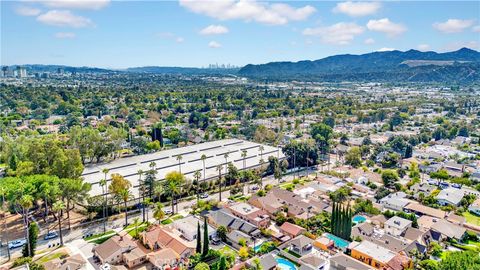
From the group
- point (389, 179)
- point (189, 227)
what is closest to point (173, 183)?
point (189, 227)

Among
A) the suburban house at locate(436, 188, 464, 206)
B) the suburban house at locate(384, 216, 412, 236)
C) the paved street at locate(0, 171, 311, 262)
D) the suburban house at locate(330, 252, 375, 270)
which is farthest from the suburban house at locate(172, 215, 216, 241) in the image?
the suburban house at locate(436, 188, 464, 206)

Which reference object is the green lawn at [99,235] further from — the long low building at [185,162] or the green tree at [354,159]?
the green tree at [354,159]

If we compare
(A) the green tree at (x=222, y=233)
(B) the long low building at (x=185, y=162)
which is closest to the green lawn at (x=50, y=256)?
(B) the long low building at (x=185, y=162)

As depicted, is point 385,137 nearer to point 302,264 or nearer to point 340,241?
point 340,241

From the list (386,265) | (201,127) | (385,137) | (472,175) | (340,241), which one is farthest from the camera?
(201,127)

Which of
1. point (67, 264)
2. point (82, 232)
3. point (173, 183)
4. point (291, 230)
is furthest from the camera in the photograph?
point (173, 183)

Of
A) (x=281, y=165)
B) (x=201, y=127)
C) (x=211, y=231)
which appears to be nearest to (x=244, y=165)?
(x=281, y=165)

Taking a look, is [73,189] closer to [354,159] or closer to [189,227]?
[189,227]
